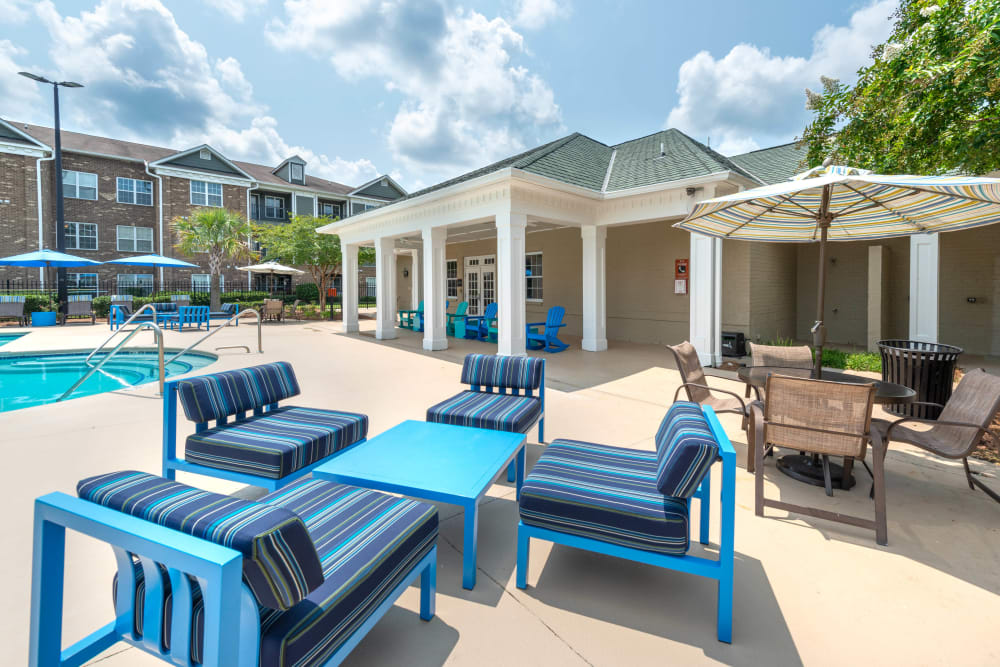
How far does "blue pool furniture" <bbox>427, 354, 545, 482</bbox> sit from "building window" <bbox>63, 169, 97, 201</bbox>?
30.5 m

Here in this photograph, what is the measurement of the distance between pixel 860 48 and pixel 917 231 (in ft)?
11.6

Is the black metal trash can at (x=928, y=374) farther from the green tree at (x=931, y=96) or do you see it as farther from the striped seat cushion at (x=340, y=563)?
the striped seat cushion at (x=340, y=563)

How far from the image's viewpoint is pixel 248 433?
326 centimetres

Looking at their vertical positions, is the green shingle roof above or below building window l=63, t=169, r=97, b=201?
below

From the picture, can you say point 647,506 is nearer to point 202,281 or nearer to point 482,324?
point 482,324

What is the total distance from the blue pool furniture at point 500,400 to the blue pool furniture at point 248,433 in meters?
0.81

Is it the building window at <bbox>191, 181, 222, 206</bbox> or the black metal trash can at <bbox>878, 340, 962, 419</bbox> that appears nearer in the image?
the black metal trash can at <bbox>878, 340, 962, 419</bbox>

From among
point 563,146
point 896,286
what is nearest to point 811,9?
point 563,146

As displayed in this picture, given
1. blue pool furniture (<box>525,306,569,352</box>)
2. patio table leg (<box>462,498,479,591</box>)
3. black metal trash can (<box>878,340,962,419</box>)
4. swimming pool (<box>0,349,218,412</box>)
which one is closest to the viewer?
patio table leg (<box>462,498,479,591</box>)

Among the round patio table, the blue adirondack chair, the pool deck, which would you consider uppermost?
the blue adirondack chair

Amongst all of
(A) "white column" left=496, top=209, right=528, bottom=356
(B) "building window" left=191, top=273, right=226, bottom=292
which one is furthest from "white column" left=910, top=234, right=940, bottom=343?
(B) "building window" left=191, top=273, right=226, bottom=292

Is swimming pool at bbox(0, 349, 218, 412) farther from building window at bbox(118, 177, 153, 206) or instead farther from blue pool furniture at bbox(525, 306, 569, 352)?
building window at bbox(118, 177, 153, 206)

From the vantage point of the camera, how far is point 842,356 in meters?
8.70

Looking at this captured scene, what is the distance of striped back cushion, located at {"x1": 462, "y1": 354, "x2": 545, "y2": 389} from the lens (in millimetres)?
4480
